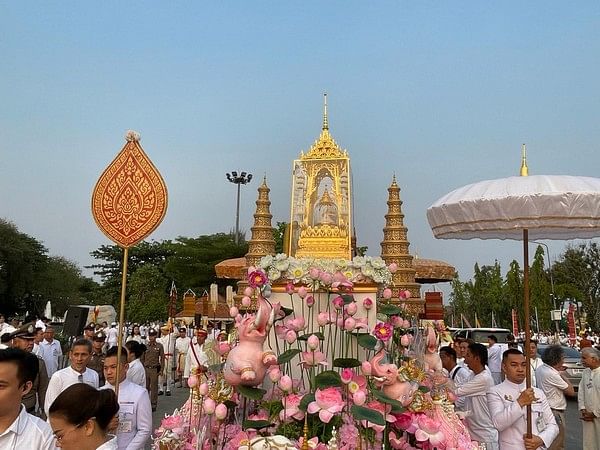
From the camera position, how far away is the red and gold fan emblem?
4.94m

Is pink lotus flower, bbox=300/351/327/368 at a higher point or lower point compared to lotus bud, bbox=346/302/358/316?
lower

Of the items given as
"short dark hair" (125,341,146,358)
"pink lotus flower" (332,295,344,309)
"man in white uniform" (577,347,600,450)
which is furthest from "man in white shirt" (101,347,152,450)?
"man in white uniform" (577,347,600,450)

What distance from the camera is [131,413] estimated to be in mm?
4168

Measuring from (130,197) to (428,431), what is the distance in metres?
2.97

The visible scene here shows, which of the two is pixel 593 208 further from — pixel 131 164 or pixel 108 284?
pixel 108 284

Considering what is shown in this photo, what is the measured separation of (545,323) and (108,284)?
3445 cm

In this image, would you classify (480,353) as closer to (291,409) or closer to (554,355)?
(554,355)

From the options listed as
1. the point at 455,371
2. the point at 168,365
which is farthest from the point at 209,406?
the point at 168,365

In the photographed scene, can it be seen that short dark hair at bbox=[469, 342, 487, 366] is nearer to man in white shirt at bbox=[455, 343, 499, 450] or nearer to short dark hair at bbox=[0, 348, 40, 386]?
man in white shirt at bbox=[455, 343, 499, 450]

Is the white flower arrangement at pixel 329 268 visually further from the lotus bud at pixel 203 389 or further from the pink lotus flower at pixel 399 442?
the pink lotus flower at pixel 399 442

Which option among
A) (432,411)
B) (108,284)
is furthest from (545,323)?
(432,411)

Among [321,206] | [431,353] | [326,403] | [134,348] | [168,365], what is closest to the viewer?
[326,403]

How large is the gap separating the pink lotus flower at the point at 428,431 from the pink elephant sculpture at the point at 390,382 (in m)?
0.14

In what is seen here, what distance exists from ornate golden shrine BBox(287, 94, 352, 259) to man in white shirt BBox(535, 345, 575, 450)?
9.45 ft
